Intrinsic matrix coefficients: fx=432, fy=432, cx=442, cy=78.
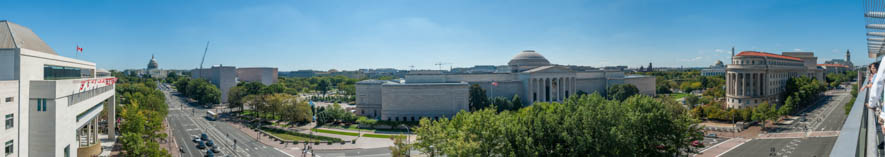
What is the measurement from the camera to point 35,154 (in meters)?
23.9

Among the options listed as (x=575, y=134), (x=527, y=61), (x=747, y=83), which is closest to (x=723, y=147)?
(x=575, y=134)

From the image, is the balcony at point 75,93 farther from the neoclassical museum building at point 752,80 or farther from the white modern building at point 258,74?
the white modern building at point 258,74

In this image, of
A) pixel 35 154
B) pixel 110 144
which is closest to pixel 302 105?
pixel 110 144

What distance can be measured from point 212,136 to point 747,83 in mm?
78060

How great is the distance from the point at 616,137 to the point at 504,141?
20.0 feet

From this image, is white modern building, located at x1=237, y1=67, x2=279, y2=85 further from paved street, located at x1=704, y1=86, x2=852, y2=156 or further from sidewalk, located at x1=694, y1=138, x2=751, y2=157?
paved street, located at x1=704, y1=86, x2=852, y2=156

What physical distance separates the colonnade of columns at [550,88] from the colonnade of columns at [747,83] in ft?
88.7

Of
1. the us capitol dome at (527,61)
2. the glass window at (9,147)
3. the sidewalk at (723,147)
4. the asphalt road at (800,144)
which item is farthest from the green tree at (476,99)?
the glass window at (9,147)

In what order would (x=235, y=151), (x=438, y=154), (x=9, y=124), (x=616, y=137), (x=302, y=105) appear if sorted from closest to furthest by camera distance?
(x=9, y=124), (x=616, y=137), (x=438, y=154), (x=235, y=151), (x=302, y=105)

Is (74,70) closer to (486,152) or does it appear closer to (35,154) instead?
(35,154)

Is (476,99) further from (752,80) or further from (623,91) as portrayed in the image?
(752,80)

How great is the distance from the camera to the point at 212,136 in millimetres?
53281

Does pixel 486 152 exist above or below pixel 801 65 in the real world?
below

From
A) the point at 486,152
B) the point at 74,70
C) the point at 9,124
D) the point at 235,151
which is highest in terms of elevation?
the point at 74,70
